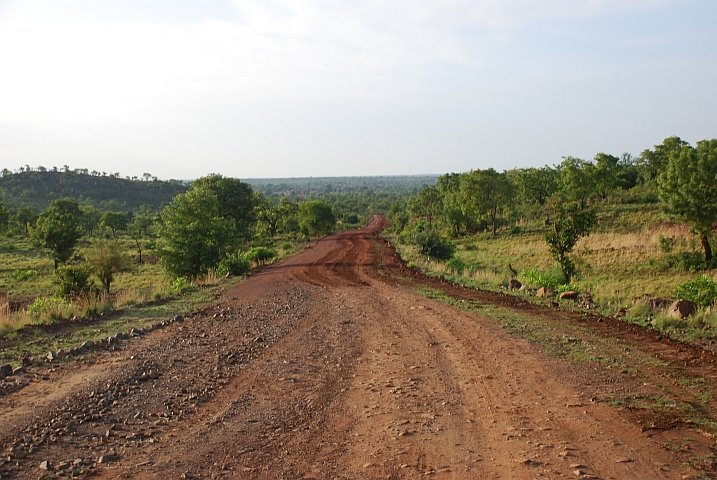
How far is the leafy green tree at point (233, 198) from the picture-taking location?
141ft

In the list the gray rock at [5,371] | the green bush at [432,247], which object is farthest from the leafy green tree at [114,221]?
the gray rock at [5,371]

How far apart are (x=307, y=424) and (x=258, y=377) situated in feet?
6.31

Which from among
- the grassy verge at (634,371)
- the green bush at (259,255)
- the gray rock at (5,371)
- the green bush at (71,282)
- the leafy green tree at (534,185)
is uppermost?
the leafy green tree at (534,185)

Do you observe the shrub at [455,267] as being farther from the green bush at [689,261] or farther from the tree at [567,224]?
the green bush at [689,261]

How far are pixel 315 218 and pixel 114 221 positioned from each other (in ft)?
111

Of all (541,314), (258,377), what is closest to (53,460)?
(258,377)

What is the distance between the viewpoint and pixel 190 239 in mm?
21984

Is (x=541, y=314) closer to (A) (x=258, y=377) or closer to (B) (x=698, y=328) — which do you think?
(B) (x=698, y=328)

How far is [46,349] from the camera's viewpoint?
875cm

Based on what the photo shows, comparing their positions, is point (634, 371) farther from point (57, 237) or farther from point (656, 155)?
point (656, 155)

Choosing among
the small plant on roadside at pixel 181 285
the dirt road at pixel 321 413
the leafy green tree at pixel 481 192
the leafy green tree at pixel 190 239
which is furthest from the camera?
the leafy green tree at pixel 481 192

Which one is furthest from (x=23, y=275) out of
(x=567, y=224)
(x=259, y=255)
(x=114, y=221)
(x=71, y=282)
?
(x=114, y=221)

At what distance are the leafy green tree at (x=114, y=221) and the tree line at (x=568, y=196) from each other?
42.1 metres

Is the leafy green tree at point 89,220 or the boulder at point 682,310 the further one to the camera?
the leafy green tree at point 89,220
